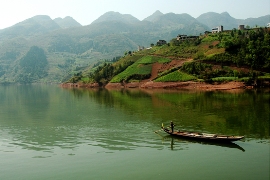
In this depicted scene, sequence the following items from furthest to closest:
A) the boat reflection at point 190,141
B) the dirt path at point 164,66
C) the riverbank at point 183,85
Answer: the dirt path at point 164,66 → the riverbank at point 183,85 → the boat reflection at point 190,141

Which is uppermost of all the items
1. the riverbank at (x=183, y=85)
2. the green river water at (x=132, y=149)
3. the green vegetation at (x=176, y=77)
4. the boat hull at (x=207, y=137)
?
the green vegetation at (x=176, y=77)

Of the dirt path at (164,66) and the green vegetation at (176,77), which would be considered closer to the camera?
the green vegetation at (176,77)

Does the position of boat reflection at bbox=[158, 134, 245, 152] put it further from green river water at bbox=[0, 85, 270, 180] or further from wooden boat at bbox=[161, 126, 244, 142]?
wooden boat at bbox=[161, 126, 244, 142]

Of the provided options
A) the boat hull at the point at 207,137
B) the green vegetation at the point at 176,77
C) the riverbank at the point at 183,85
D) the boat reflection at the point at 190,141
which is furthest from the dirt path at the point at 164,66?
the boat hull at the point at 207,137

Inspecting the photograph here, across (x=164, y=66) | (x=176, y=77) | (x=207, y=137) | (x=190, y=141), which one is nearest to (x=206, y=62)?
(x=176, y=77)

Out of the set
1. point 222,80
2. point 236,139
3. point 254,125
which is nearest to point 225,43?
point 222,80

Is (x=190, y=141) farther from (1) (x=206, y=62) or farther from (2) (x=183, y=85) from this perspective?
(1) (x=206, y=62)

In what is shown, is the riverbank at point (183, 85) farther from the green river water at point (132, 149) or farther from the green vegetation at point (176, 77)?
the green river water at point (132, 149)

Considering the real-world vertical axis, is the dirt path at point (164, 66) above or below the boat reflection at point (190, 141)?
above

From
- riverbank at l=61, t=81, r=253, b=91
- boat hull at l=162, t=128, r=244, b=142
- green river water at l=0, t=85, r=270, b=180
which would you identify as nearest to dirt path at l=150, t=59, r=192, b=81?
riverbank at l=61, t=81, r=253, b=91

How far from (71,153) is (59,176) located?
686 centimetres

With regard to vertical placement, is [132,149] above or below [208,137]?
below

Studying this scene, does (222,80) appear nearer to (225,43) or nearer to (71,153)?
(225,43)

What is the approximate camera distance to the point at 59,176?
27.0 m
